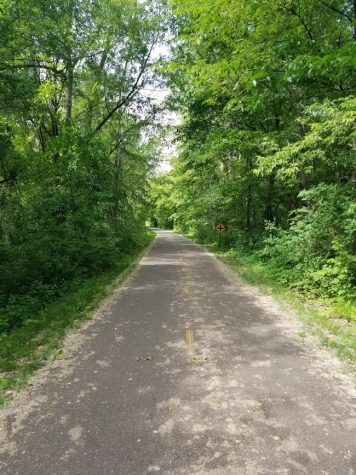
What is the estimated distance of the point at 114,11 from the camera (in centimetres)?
Result: 1412

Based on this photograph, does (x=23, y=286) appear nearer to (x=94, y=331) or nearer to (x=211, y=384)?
(x=94, y=331)

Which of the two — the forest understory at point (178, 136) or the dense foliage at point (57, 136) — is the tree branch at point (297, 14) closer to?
the forest understory at point (178, 136)

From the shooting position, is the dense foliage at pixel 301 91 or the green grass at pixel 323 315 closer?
the green grass at pixel 323 315

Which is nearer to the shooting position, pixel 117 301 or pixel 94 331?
pixel 94 331

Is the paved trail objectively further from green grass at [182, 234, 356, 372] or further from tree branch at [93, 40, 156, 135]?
tree branch at [93, 40, 156, 135]

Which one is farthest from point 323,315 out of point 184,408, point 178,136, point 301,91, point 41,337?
point 178,136

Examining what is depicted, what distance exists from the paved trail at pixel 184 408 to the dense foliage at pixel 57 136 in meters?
3.46

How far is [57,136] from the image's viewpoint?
12047 millimetres

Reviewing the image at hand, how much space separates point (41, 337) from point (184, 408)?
3439mm

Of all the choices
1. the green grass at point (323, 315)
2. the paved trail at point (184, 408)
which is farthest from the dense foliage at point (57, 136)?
the green grass at point (323, 315)

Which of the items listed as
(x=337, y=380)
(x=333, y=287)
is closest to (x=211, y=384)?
(x=337, y=380)

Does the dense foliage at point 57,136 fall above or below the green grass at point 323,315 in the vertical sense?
above

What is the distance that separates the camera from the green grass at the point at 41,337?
441cm

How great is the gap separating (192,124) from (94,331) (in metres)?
13.0
